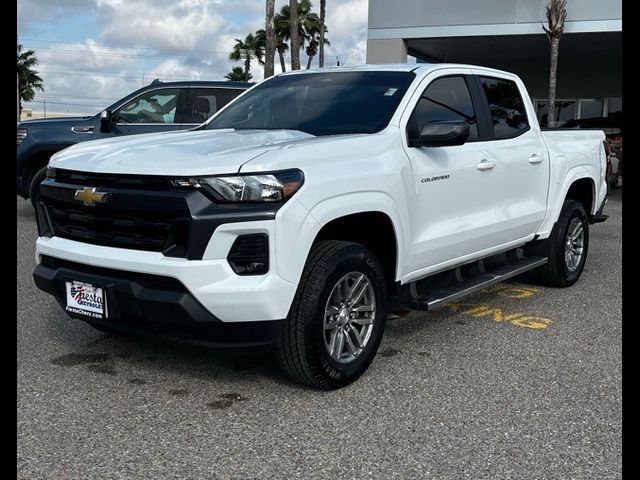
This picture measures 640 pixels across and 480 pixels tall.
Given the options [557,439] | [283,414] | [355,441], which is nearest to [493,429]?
[557,439]

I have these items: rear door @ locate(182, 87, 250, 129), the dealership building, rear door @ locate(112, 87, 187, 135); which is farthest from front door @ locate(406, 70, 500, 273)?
the dealership building

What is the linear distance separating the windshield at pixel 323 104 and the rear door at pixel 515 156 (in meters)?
1.00

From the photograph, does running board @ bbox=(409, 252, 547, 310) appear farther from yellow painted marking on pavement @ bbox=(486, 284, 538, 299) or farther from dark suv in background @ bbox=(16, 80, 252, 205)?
dark suv in background @ bbox=(16, 80, 252, 205)

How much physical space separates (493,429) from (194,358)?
1922 millimetres

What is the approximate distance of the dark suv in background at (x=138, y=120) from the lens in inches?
395

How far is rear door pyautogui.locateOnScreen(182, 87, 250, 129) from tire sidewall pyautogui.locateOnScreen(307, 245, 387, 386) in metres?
6.63

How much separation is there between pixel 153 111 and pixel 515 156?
6206 millimetres

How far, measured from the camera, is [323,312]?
147 inches

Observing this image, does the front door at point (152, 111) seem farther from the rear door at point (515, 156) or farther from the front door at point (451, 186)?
the front door at point (451, 186)

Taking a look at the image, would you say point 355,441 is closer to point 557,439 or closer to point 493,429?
point 493,429

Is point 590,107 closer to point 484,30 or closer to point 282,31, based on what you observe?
point 484,30

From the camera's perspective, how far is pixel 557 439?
11.2ft

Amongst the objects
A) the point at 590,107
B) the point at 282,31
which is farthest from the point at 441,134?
the point at 282,31
